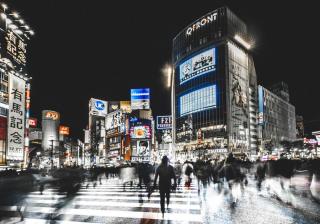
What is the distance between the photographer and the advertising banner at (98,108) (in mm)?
130000

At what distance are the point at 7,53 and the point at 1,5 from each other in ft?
25.6

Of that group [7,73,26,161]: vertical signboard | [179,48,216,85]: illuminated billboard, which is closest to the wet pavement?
[7,73,26,161]: vertical signboard

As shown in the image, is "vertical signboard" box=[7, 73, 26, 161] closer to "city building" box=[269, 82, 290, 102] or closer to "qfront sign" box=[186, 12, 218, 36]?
"qfront sign" box=[186, 12, 218, 36]

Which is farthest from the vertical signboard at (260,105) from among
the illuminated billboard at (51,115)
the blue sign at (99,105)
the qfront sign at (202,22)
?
the illuminated billboard at (51,115)

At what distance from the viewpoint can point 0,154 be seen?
43.5 m

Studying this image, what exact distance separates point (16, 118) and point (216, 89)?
62.2m

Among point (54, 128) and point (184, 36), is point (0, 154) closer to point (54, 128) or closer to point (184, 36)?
point (184, 36)

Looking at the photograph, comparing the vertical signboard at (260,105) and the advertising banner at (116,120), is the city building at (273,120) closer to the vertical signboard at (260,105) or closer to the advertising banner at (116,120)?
the vertical signboard at (260,105)

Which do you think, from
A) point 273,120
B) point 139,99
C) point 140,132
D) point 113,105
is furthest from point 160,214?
point 113,105

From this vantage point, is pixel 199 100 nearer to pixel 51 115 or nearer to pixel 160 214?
pixel 51 115

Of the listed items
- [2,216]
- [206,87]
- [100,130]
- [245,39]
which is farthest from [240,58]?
[2,216]

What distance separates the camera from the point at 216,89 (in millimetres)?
95688

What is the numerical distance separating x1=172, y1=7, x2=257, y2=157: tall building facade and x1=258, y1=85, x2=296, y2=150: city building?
3719 mm

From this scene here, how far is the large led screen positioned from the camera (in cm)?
9643
